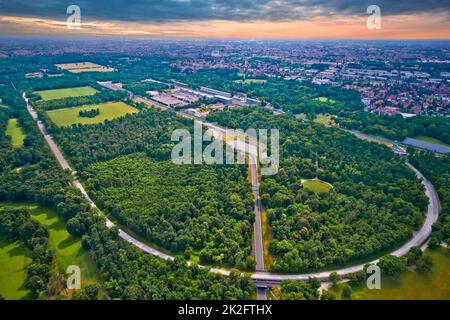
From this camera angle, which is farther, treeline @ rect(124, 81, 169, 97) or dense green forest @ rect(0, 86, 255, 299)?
treeline @ rect(124, 81, 169, 97)

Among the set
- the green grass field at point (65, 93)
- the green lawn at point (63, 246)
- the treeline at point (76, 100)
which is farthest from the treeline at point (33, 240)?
the green grass field at point (65, 93)

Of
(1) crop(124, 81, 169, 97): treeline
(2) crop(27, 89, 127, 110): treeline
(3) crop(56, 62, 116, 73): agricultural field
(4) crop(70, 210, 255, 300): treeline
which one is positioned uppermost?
(3) crop(56, 62, 116, 73): agricultural field

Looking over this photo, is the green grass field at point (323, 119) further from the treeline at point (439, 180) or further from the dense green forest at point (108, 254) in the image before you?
the dense green forest at point (108, 254)

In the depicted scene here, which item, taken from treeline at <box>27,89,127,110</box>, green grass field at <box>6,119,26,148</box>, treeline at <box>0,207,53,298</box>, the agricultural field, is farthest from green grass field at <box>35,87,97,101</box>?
treeline at <box>0,207,53,298</box>

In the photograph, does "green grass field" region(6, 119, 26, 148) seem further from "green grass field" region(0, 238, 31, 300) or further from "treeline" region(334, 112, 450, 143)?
"treeline" region(334, 112, 450, 143)

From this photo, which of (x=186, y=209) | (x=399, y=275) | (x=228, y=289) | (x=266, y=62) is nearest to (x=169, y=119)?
(x=186, y=209)

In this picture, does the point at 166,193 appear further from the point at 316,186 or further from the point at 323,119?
the point at 323,119

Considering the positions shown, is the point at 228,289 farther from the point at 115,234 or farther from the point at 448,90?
the point at 448,90
